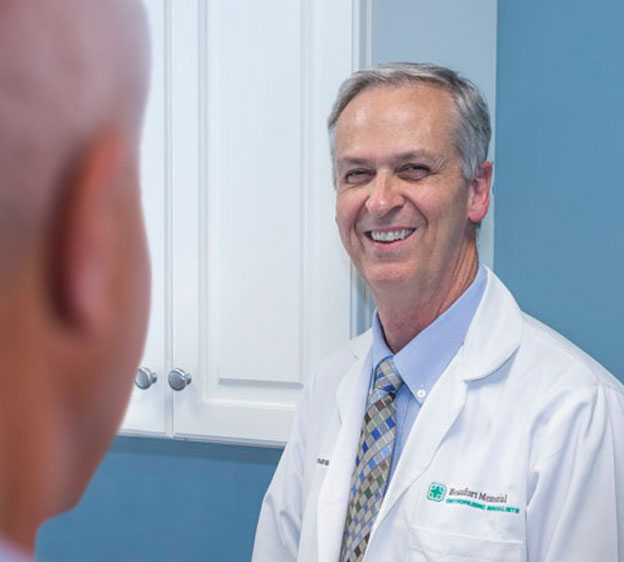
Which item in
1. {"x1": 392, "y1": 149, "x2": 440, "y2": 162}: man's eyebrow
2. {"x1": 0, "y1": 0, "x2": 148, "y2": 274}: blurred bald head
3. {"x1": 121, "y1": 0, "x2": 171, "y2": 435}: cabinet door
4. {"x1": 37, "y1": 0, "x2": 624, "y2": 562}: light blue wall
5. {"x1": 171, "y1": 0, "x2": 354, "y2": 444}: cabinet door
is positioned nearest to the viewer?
{"x1": 0, "y1": 0, "x2": 148, "y2": 274}: blurred bald head

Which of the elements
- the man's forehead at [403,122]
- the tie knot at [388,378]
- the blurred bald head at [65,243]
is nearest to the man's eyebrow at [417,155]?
the man's forehead at [403,122]

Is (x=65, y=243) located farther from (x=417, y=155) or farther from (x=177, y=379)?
(x=417, y=155)

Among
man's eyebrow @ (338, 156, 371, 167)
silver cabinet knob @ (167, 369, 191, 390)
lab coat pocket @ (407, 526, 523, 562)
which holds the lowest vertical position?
lab coat pocket @ (407, 526, 523, 562)

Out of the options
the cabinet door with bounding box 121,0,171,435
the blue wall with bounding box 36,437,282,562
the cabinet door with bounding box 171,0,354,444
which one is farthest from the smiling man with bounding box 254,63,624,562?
the cabinet door with bounding box 121,0,171,435

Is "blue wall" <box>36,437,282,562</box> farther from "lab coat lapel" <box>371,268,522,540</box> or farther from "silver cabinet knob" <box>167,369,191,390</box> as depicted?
"lab coat lapel" <box>371,268,522,540</box>

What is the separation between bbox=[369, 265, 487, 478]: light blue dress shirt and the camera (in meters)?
0.93

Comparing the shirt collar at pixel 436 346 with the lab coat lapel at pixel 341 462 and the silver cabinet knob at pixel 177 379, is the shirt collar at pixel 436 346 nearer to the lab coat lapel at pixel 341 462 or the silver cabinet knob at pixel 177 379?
the lab coat lapel at pixel 341 462

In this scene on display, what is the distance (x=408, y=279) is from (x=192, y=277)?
0.53 meters

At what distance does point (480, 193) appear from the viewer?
0.98 meters

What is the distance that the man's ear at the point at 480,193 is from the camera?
3.20 feet

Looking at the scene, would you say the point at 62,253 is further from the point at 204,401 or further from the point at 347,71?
the point at 347,71

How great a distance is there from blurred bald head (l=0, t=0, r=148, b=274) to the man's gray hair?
76 cm

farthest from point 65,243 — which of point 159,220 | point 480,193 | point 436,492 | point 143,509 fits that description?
point 480,193

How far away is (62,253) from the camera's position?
0.56 ft
